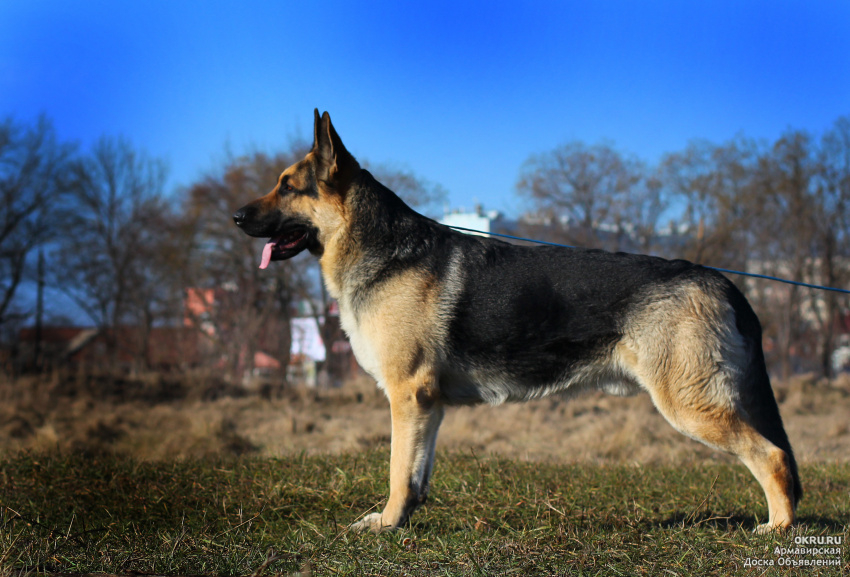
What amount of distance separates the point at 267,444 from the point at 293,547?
6710 mm

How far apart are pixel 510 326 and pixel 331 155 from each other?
70.4 inches

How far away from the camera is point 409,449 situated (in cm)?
450

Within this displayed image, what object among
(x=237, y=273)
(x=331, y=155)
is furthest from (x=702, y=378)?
(x=237, y=273)

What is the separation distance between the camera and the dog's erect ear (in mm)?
4867

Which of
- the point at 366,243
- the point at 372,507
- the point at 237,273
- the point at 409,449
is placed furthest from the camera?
the point at 237,273

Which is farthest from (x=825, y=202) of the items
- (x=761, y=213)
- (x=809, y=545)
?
(x=809, y=545)

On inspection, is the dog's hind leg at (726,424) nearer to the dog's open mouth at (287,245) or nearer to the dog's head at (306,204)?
A: the dog's head at (306,204)

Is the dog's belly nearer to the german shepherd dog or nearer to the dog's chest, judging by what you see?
the german shepherd dog

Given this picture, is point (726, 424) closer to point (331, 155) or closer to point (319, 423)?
point (331, 155)

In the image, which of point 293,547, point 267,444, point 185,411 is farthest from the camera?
point 185,411

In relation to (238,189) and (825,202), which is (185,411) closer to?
(238,189)

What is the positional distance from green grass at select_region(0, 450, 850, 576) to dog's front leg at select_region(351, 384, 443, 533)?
0.18 metres

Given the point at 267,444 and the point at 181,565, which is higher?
the point at 181,565

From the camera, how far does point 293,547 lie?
148 inches
